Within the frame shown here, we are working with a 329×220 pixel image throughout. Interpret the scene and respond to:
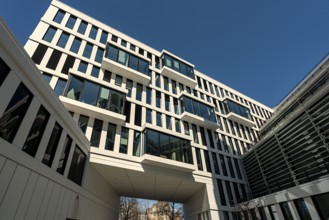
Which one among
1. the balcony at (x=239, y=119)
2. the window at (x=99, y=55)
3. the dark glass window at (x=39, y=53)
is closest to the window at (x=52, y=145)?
the dark glass window at (x=39, y=53)

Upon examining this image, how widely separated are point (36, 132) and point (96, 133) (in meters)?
7.24

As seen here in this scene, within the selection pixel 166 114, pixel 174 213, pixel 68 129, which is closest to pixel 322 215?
pixel 166 114

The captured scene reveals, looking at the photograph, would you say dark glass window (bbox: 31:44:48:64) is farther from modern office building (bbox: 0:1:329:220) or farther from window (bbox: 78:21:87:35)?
window (bbox: 78:21:87:35)

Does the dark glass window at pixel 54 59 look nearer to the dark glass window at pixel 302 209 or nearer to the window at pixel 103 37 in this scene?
the window at pixel 103 37

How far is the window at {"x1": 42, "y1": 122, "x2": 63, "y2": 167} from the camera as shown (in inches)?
350

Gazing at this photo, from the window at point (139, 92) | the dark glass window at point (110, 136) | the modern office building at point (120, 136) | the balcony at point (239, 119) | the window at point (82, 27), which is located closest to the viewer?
the modern office building at point (120, 136)

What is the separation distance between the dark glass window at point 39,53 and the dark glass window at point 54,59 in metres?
0.67

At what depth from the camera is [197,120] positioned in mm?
22312

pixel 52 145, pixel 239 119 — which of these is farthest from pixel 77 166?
pixel 239 119

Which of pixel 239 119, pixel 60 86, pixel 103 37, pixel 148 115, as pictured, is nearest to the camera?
pixel 60 86

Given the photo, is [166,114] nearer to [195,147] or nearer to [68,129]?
[195,147]

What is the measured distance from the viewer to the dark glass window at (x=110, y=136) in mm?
15305

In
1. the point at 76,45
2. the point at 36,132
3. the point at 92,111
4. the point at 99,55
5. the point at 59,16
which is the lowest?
the point at 36,132

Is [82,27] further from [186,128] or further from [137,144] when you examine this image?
[186,128]
